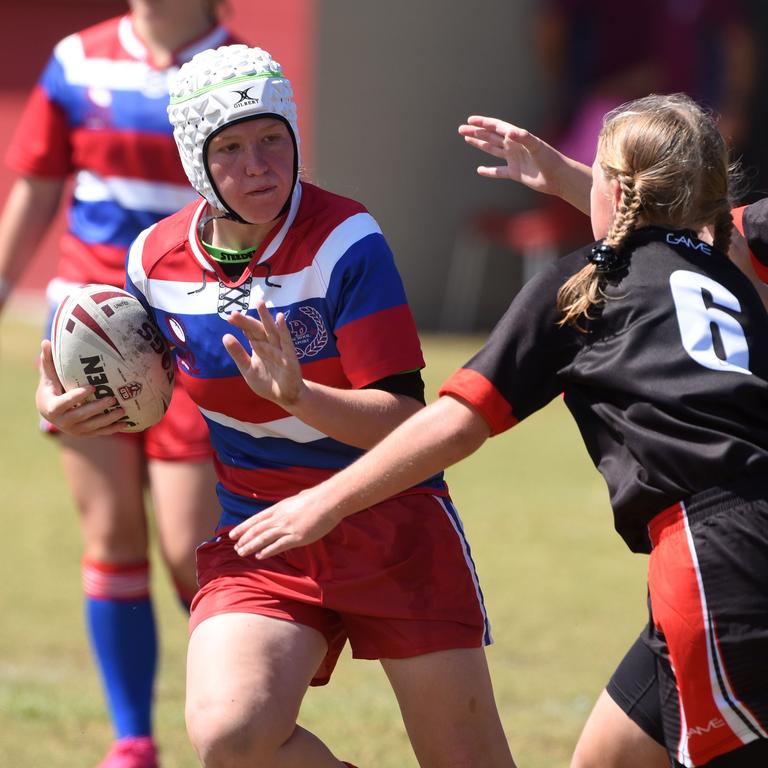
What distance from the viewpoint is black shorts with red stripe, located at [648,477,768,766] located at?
2.99 m

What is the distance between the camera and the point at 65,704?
547 centimetres

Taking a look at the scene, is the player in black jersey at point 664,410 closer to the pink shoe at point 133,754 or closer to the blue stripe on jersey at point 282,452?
the blue stripe on jersey at point 282,452

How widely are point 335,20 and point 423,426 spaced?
1185cm

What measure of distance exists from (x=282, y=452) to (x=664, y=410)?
1.02m

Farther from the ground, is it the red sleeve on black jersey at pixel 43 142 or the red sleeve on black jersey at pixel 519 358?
the red sleeve on black jersey at pixel 43 142

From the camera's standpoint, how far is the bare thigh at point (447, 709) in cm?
346

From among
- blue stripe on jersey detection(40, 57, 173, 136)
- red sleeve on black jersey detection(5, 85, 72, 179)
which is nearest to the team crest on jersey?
blue stripe on jersey detection(40, 57, 173, 136)

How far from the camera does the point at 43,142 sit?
204 inches

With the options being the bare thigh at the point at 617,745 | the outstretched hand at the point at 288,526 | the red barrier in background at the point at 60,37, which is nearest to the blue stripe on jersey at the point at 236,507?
the outstretched hand at the point at 288,526

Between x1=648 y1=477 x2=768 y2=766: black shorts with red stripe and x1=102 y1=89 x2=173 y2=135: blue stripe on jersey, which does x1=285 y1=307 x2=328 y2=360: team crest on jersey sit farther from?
x1=102 y1=89 x2=173 y2=135: blue stripe on jersey

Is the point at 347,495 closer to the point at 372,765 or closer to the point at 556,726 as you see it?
the point at 372,765

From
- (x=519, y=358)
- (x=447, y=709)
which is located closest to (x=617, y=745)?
(x=447, y=709)

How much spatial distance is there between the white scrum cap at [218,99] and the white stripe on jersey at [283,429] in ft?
1.59

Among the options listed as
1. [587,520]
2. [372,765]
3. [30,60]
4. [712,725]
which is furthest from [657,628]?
[30,60]
